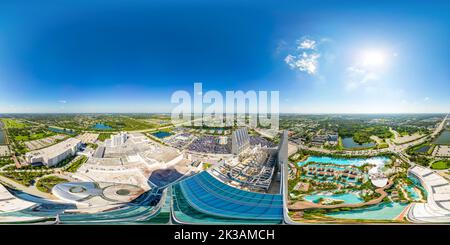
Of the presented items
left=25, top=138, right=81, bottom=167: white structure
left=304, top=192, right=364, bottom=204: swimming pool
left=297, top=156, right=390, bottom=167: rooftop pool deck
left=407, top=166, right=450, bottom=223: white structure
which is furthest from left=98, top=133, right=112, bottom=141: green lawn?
left=407, top=166, right=450, bottom=223: white structure

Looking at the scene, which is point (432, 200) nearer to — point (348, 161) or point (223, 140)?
point (348, 161)

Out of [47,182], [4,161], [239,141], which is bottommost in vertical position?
[47,182]

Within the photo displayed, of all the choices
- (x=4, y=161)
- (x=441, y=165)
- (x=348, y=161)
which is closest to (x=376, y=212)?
(x=348, y=161)

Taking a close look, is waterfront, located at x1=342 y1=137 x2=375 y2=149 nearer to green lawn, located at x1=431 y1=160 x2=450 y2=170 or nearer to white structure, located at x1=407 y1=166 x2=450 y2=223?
white structure, located at x1=407 y1=166 x2=450 y2=223

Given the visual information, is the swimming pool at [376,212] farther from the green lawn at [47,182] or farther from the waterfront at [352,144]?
the green lawn at [47,182]
